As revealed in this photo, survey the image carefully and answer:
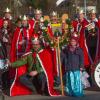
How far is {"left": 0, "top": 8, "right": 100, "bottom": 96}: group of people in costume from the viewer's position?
10.4 meters

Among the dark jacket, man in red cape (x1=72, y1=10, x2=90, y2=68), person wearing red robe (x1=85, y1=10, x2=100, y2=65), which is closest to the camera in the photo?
the dark jacket

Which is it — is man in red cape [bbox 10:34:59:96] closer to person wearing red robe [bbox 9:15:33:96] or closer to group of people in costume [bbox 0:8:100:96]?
group of people in costume [bbox 0:8:100:96]

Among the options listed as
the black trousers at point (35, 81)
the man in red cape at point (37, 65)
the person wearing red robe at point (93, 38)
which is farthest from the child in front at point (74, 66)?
the person wearing red robe at point (93, 38)

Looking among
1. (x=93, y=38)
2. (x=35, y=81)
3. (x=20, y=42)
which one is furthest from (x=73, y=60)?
(x=20, y=42)

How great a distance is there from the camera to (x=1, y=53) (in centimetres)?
1129

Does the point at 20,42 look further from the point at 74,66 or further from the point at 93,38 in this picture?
the point at 74,66

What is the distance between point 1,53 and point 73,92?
6.41ft

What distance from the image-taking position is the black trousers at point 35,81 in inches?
417

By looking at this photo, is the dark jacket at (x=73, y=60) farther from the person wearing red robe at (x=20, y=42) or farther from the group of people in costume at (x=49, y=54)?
the person wearing red robe at (x=20, y=42)

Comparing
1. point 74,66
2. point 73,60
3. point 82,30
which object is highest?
point 82,30

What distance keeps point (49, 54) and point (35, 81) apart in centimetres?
64

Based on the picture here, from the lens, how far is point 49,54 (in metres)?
10.8

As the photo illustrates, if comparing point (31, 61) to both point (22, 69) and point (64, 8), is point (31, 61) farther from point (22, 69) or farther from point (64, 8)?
point (64, 8)

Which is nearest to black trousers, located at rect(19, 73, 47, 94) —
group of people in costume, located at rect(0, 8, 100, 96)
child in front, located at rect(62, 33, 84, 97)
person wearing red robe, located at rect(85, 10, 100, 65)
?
group of people in costume, located at rect(0, 8, 100, 96)
